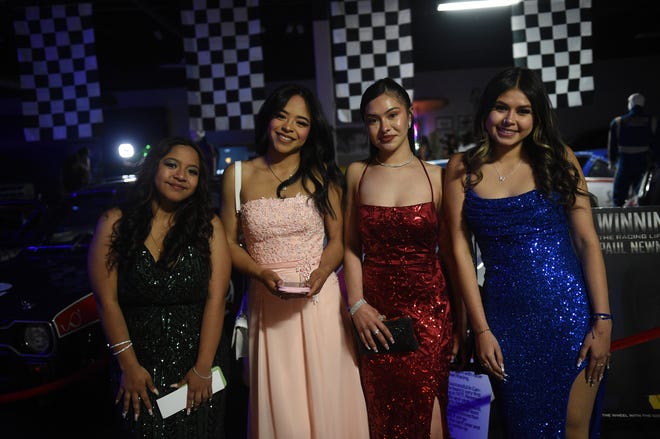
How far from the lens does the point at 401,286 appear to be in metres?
2.29

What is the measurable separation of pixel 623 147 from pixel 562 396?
731 centimetres

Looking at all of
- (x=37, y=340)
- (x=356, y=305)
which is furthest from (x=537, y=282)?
(x=37, y=340)

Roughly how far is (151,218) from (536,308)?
5.44ft

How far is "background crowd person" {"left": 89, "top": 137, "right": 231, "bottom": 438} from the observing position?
2115 millimetres

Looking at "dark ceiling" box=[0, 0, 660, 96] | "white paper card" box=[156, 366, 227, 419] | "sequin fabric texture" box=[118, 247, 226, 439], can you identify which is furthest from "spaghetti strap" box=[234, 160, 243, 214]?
"dark ceiling" box=[0, 0, 660, 96]

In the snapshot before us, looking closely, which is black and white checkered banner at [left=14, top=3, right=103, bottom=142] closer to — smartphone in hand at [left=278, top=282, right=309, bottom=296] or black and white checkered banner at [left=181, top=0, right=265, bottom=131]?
black and white checkered banner at [left=181, top=0, right=265, bottom=131]

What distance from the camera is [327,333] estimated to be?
91.0 inches

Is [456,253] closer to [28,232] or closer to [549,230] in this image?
[549,230]

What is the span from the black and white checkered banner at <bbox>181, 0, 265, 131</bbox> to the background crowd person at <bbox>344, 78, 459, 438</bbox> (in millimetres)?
2959

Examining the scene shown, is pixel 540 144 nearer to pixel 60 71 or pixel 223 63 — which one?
pixel 223 63

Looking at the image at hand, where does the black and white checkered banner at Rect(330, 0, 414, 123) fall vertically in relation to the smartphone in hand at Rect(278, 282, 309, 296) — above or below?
above

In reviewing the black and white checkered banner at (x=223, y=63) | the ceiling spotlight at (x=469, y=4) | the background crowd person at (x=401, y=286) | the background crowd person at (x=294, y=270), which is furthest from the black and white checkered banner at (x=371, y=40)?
the background crowd person at (x=401, y=286)

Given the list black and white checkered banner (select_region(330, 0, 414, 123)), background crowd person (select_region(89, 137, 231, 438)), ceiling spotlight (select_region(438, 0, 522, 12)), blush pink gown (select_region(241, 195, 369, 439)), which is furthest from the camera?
ceiling spotlight (select_region(438, 0, 522, 12))

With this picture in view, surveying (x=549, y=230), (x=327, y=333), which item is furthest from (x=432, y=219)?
(x=327, y=333)
